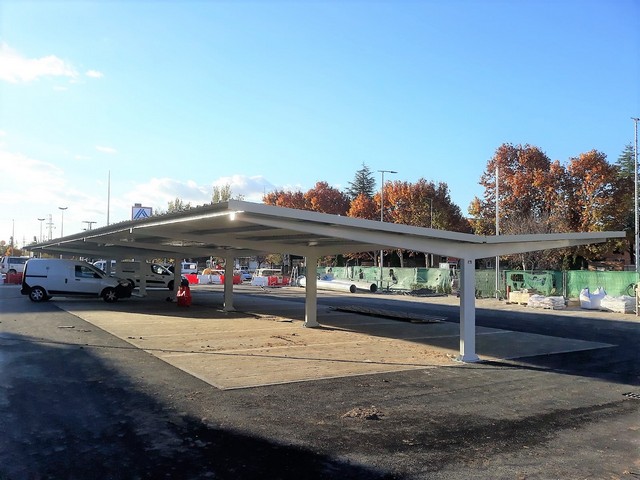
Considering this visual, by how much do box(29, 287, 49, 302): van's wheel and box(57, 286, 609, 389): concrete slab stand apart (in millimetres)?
5117

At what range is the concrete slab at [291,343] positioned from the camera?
33.0ft

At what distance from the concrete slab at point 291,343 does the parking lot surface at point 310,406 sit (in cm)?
7

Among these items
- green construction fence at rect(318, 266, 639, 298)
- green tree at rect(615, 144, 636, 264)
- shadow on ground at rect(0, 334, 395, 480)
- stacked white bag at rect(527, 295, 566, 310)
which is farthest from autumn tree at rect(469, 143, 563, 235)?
shadow on ground at rect(0, 334, 395, 480)

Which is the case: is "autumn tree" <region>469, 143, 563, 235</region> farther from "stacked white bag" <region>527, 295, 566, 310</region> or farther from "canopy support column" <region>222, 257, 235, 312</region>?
"canopy support column" <region>222, 257, 235, 312</region>

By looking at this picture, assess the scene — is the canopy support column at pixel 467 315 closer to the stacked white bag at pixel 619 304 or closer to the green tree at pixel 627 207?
the stacked white bag at pixel 619 304

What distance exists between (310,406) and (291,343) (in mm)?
5865

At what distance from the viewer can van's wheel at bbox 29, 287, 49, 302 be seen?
973 inches

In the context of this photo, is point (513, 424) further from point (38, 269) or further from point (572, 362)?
point (38, 269)

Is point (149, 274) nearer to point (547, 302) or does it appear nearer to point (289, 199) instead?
point (547, 302)

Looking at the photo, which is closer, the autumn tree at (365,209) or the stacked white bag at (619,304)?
the stacked white bag at (619,304)

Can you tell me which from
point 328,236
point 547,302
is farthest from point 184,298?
point 547,302

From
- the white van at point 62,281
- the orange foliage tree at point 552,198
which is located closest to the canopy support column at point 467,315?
the white van at point 62,281

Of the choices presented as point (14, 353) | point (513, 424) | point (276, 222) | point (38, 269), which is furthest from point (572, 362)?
point (38, 269)

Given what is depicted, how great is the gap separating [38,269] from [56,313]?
6.10 m
